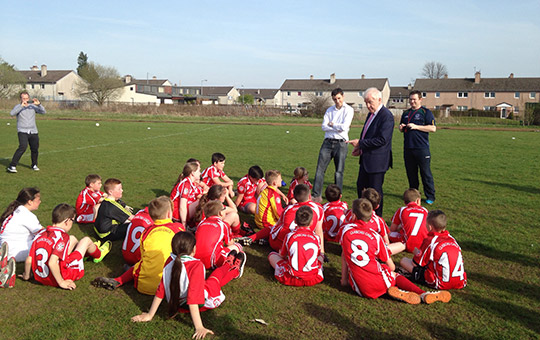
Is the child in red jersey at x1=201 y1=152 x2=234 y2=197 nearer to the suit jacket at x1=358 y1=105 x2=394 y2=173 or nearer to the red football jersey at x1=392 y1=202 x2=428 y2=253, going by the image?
the suit jacket at x1=358 y1=105 x2=394 y2=173

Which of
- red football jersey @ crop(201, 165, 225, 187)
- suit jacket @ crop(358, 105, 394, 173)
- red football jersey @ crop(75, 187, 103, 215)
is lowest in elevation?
red football jersey @ crop(75, 187, 103, 215)

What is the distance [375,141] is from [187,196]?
129 inches

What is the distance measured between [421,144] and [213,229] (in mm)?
5501

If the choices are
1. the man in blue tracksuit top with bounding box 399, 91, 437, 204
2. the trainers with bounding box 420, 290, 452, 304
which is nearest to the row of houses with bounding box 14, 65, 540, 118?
the man in blue tracksuit top with bounding box 399, 91, 437, 204

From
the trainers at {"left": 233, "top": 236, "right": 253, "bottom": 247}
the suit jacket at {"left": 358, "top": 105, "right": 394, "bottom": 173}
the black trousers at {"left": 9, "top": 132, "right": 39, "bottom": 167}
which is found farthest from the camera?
the black trousers at {"left": 9, "top": 132, "right": 39, "bottom": 167}

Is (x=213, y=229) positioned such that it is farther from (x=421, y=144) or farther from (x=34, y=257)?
(x=421, y=144)

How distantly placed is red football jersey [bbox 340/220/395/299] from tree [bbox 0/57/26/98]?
75.9 meters

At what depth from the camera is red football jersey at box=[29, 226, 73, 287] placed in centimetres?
461

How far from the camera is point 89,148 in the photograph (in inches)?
680

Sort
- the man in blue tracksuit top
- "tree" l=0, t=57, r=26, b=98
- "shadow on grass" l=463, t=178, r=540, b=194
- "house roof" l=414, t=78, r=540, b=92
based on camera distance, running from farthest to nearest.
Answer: "house roof" l=414, t=78, r=540, b=92, "tree" l=0, t=57, r=26, b=98, "shadow on grass" l=463, t=178, r=540, b=194, the man in blue tracksuit top

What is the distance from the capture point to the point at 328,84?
280ft

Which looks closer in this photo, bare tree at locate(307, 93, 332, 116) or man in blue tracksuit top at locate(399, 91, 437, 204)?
man in blue tracksuit top at locate(399, 91, 437, 204)

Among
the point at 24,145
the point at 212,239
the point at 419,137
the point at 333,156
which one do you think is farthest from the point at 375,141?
the point at 24,145

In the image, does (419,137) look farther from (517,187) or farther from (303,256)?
(303,256)
